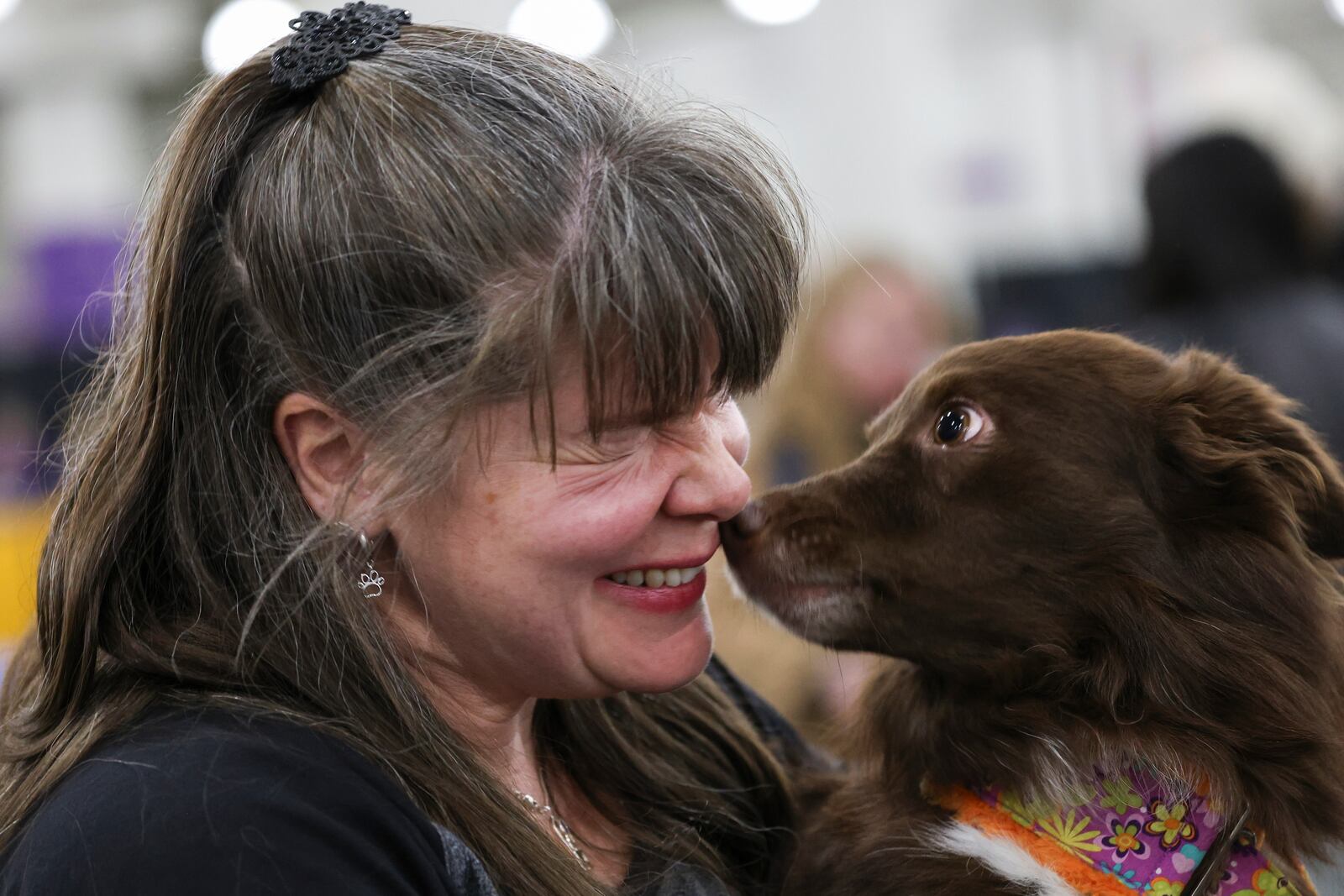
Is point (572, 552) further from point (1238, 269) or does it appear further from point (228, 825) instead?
point (1238, 269)

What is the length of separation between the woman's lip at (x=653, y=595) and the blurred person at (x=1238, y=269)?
76.4 inches

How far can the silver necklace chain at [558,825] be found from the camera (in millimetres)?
1543

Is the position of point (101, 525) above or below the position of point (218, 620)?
above

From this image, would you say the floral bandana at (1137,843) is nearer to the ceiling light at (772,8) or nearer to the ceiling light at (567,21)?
the ceiling light at (567,21)

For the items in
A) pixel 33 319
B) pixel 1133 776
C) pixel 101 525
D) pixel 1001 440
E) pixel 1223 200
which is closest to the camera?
pixel 101 525

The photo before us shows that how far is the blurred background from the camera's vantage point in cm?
415

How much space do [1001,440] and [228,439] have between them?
2.98ft

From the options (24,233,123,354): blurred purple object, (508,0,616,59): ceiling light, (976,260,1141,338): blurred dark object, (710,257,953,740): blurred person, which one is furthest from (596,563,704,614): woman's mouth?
(24,233,123,354): blurred purple object

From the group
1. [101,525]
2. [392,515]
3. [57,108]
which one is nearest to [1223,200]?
[392,515]

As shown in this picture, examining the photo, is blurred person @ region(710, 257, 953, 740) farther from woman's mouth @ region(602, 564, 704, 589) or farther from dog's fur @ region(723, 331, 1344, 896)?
woman's mouth @ region(602, 564, 704, 589)

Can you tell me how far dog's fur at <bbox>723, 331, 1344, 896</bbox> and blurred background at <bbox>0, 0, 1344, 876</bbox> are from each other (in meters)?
1.92

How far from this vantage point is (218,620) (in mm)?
1347

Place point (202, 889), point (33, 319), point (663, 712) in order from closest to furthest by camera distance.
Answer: point (202, 889) → point (663, 712) → point (33, 319)

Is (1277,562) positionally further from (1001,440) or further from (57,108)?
(57,108)
